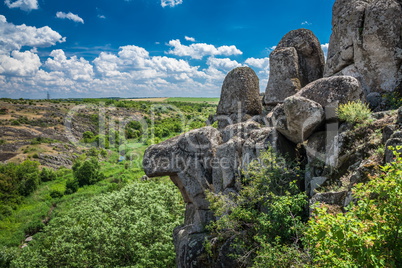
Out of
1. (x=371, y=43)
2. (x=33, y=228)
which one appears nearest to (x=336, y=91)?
(x=371, y=43)

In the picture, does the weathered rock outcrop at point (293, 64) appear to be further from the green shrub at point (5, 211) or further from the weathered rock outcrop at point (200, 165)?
the green shrub at point (5, 211)

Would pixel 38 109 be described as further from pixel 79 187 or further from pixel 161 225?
pixel 161 225

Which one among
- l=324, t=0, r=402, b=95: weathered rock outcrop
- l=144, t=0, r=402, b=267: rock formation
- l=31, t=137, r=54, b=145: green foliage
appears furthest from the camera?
l=31, t=137, r=54, b=145: green foliage

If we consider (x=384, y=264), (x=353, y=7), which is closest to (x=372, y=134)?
(x=384, y=264)

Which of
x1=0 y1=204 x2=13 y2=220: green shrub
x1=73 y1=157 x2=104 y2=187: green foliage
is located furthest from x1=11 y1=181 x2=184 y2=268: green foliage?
x1=73 y1=157 x2=104 y2=187: green foliage

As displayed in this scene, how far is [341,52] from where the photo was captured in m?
16.7

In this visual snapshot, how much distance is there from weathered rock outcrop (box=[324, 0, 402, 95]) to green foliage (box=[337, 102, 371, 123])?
433cm

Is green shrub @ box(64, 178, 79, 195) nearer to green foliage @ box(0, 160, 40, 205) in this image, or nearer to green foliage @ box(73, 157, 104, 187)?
green foliage @ box(73, 157, 104, 187)

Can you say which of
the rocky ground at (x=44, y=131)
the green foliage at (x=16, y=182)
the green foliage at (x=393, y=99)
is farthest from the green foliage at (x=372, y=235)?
the rocky ground at (x=44, y=131)

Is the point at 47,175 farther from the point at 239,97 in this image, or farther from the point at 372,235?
the point at 372,235

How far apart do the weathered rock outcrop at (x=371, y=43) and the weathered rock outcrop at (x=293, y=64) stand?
2.83 metres

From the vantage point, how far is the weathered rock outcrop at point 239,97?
20141 millimetres

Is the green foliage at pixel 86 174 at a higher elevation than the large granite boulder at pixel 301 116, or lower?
lower

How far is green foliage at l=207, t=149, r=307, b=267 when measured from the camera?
1055 centimetres
